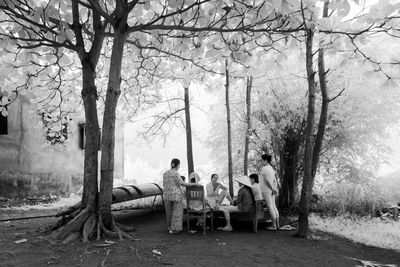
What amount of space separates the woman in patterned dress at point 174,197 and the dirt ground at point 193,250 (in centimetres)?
26

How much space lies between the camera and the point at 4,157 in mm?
14023

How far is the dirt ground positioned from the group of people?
1.20 feet

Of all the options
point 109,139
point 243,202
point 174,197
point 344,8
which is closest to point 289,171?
point 243,202

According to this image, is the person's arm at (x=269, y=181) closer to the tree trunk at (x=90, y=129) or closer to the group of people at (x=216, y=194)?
the group of people at (x=216, y=194)

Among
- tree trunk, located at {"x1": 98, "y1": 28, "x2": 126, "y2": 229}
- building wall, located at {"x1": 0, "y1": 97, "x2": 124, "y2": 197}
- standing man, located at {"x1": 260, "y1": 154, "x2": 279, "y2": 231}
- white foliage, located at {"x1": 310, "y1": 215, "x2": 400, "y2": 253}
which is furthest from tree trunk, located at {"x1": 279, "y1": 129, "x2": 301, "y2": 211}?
A: building wall, located at {"x1": 0, "y1": 97, "x2": 124, "y2": 197}

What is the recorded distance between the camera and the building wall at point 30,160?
1405 cm

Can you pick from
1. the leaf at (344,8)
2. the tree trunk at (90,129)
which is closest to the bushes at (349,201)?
the tree trunk at (90,129)

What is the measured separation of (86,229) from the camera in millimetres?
6582

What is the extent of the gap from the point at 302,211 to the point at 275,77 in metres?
4.67

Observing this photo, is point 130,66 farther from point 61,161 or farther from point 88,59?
point 61,161

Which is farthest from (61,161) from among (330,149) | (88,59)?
(330,149)

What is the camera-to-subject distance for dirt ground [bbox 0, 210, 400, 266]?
17.7 ft

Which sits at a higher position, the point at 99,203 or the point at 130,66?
the point at 130,66

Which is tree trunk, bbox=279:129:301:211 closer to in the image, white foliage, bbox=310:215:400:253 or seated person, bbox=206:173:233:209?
white foliage, bbox=310:215:400:253
